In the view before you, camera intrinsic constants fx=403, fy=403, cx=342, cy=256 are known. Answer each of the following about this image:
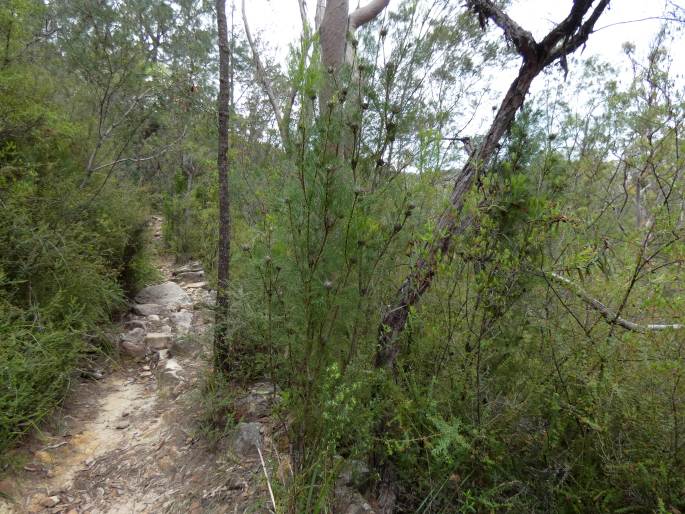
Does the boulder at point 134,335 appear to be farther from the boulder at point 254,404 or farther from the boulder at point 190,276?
the boulder at point 254,404

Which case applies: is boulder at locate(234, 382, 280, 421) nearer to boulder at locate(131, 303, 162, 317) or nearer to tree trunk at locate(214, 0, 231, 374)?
tree trunk at locate(214, 0, 231, 374)

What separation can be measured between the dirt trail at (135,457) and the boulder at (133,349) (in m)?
0.15

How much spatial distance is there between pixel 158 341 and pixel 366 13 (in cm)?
470

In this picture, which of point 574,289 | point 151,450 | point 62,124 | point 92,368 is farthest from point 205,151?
point 574,289

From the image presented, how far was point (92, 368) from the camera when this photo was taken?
154 inches

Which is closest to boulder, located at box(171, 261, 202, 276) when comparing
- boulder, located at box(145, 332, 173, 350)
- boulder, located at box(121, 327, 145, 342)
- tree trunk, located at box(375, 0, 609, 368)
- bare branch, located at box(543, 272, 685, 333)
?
boulder, located at box(121, 327, 145, 342)

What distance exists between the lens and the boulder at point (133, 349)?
4.31 metres

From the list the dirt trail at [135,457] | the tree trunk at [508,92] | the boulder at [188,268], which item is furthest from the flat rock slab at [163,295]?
the tree trunk at [508,92]

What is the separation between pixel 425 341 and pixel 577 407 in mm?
753

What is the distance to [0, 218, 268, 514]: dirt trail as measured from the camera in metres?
2.44

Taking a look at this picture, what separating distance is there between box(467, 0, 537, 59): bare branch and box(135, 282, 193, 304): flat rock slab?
475cm

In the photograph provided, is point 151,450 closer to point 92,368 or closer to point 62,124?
point 92,368

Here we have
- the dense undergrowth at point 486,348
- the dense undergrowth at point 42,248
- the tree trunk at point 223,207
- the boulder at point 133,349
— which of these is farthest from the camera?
the boulder at point 133,349

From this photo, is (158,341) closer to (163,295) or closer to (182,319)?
(182,319)
